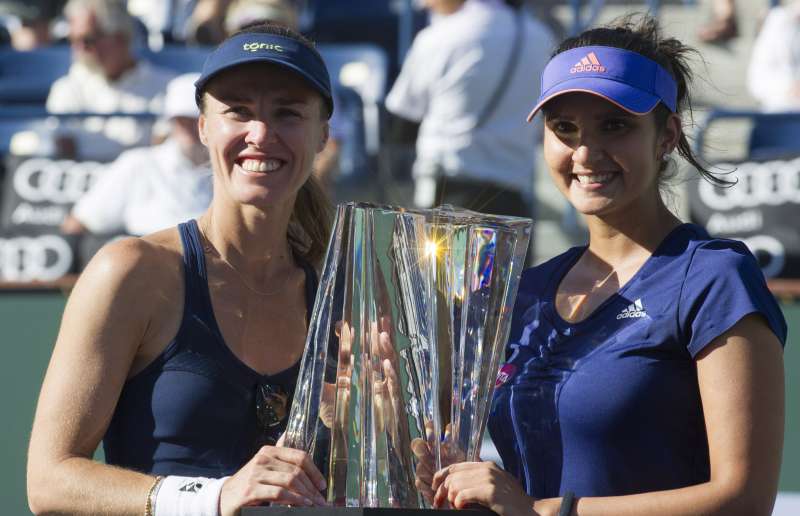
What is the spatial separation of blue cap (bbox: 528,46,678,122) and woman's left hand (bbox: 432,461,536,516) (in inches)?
25.4

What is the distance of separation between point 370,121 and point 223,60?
3.67 m

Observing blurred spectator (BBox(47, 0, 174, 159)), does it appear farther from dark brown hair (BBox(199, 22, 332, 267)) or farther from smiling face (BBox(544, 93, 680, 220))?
smiling face (BBox(544, 93, 680, 220))

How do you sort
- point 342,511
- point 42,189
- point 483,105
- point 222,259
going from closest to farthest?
point 342,511 → point 222,259 → point 483,105 → point 42,189

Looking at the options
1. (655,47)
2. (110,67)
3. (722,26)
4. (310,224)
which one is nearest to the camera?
(655,47)

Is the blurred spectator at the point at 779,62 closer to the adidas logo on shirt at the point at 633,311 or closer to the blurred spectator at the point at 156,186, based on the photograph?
the blurred spectator at the point at 156,186

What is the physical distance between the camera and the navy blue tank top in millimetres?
2256

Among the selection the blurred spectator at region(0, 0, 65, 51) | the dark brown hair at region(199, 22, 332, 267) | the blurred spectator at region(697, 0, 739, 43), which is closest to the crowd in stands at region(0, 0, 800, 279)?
the blurred spectator at region(0, 0, 65, 51)

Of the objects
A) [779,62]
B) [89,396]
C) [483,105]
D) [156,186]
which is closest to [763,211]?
[483,105]

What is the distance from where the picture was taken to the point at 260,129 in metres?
2.33

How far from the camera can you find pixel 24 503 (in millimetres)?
4789

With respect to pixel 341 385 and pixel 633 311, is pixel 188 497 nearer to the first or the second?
pixel 341 385

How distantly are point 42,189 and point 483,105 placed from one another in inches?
74.1

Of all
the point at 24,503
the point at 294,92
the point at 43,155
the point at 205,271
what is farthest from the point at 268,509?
the point at 43,155

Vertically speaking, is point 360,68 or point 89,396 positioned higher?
point 360,68
